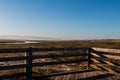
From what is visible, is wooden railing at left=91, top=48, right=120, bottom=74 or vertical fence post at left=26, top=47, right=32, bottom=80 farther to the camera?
wooden railing at left=91, top=48, right=120, bottom=74

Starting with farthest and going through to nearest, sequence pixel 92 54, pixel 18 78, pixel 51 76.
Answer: pixel 92 54 → pixel 51 76 → pixel 18 78

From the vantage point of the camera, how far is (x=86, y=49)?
1198 centimetres

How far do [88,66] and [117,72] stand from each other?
2.18m

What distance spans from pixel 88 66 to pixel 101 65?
100cm

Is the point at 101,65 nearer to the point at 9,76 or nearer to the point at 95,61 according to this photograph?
the point at 95,61

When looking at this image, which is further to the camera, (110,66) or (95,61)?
(95,61)

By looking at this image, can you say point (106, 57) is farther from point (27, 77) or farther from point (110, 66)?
point (27, 77)

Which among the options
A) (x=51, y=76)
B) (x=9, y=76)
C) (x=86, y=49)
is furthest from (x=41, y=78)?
(x=86, y=49)

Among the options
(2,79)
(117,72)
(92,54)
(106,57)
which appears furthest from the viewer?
(92,54)

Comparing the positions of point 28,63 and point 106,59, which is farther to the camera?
point 106,59

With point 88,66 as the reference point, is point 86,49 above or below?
above

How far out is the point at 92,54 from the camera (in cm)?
1211

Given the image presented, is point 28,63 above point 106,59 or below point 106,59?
above

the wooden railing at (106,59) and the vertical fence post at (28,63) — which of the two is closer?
the vertical fence post at (28,63)
